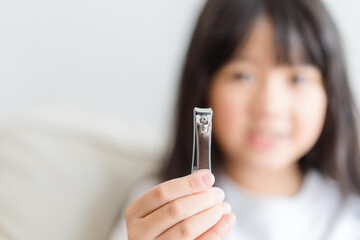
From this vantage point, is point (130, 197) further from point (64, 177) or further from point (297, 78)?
point (297, 78)

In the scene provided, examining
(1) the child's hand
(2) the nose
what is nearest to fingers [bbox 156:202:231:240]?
(1) the child's hand

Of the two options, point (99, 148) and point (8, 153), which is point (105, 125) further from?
point (8, 153)

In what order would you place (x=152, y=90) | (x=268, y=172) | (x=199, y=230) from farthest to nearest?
(x=152, y=90) < (x=268, y=172) < (x=199, y=230)

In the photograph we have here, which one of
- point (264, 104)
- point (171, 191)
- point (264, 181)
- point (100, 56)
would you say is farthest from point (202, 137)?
point (100, 56)

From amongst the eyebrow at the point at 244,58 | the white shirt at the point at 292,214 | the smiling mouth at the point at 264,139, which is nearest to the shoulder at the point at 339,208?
the white shirt at the point at 292,214

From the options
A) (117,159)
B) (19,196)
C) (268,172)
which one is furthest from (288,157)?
(19,196)

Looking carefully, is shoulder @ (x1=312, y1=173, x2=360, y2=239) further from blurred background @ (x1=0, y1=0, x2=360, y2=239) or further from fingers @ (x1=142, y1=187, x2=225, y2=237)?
fingers @ (x1=142, y1=187, x2=225, y2=237)

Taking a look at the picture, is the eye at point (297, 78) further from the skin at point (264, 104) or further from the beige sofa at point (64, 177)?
the beige sofa at point (64, 177)
